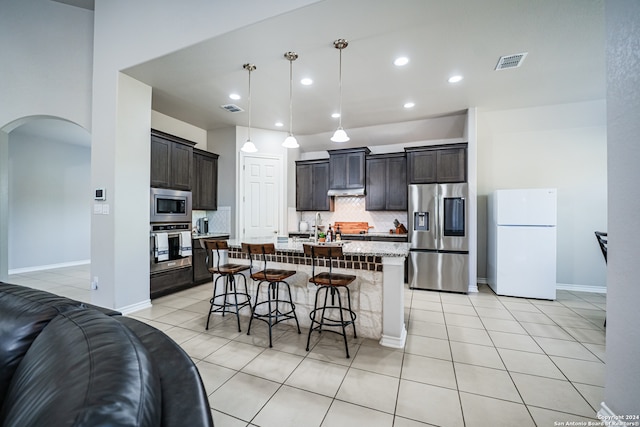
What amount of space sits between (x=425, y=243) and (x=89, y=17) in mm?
5962

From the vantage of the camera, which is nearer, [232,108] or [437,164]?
[232,108]

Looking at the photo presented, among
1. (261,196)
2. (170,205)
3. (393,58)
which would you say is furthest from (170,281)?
(393,58)

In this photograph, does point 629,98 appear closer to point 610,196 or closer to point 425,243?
point 610,196

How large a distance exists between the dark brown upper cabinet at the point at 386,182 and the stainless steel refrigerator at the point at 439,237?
1.89ft

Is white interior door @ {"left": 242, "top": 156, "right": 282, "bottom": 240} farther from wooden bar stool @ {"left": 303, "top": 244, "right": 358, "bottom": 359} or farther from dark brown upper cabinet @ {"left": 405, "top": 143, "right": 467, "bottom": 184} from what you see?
wooden bar stool @ {"left": 303, "top": 244, "right": 358, "bottom": 359}

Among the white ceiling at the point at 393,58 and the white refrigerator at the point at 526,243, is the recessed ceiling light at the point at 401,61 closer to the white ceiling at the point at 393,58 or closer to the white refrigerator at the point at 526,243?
the white ceiling at the point at 393,58

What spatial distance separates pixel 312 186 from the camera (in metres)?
5.84

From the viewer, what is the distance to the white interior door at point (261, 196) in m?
5.25

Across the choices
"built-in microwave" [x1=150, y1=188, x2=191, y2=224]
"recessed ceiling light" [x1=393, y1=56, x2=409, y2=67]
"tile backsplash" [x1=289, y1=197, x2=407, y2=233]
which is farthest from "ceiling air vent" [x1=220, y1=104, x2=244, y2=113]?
"recessed ceiling light" [x1=393, y1=56, x2=409, y2=67]

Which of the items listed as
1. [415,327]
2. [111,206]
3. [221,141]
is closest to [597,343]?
[415,327]

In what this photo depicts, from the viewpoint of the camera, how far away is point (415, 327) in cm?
299

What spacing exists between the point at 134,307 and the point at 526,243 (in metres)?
5.55

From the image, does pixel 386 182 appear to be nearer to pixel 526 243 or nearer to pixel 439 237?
pixel 439 237

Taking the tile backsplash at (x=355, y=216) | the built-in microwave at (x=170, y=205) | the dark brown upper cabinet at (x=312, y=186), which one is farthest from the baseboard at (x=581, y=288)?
the built-in microwave at (x=170, y=205)
